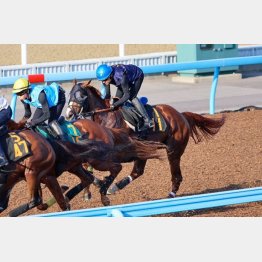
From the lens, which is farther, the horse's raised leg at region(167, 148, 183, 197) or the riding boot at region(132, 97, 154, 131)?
the horse's raised leg at region(167, 148, 183, 197)

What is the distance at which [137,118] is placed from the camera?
9.16m

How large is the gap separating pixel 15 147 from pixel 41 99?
0.77 meters

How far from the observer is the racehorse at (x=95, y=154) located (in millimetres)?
8164

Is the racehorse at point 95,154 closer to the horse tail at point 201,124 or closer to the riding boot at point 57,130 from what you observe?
the riding boot at point 57,130

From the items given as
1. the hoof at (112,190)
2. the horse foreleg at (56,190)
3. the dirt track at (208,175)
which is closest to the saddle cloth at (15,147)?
the horse foreleg at (56,190)

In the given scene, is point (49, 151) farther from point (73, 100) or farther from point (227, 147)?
point (227, 147)

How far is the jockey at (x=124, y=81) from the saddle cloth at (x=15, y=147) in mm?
1651

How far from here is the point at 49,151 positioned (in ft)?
25.5

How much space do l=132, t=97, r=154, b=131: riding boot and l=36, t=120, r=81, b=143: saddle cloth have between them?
37.5 inches

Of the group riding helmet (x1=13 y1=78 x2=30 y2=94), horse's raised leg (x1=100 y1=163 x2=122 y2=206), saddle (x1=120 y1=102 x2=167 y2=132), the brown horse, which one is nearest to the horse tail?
saddle (x1=120 y1=102 x2=167 y2=132)

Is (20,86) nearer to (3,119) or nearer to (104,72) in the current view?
(3,119)

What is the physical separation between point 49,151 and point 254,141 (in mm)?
4395

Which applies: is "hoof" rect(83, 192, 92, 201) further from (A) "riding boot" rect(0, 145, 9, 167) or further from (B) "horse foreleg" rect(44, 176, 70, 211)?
(A) "riding boot" rect(0, 145, 9, 167)

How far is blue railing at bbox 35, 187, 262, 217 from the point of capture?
607cm
